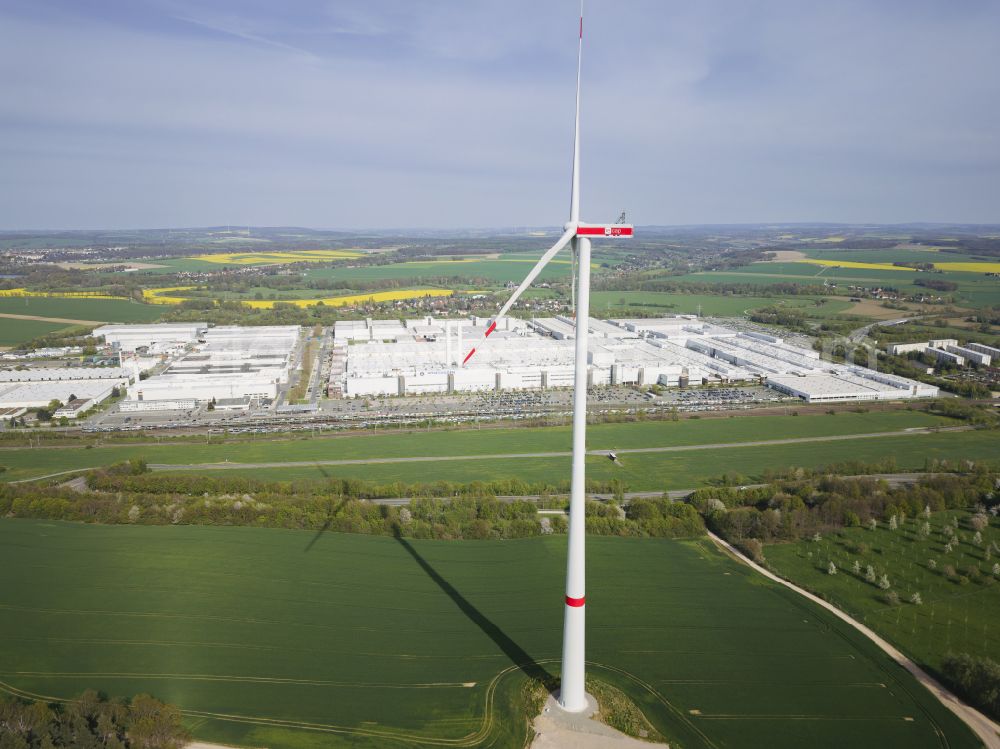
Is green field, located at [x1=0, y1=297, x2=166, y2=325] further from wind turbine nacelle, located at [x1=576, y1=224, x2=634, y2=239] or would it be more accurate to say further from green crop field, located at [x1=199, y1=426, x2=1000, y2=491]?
wind turbine nacelle, located at [x1=576, y1=224, x2=634, y2=239]

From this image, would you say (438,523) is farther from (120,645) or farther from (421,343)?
(421,343)

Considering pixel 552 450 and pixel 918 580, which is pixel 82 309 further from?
pixel 918 580

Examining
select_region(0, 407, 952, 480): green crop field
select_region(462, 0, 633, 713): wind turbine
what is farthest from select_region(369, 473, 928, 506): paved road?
select_region(462, 0, 633, 713): wind turbine

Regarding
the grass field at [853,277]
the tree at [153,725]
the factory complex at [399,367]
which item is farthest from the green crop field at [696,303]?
the tree at [153,725]

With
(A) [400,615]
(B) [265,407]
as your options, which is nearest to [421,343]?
(B) [265,407]

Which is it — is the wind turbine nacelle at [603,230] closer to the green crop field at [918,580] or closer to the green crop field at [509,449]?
the green crop field at [918,580]

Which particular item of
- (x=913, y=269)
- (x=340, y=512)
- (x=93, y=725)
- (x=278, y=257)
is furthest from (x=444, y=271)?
(x=93, y=725)
